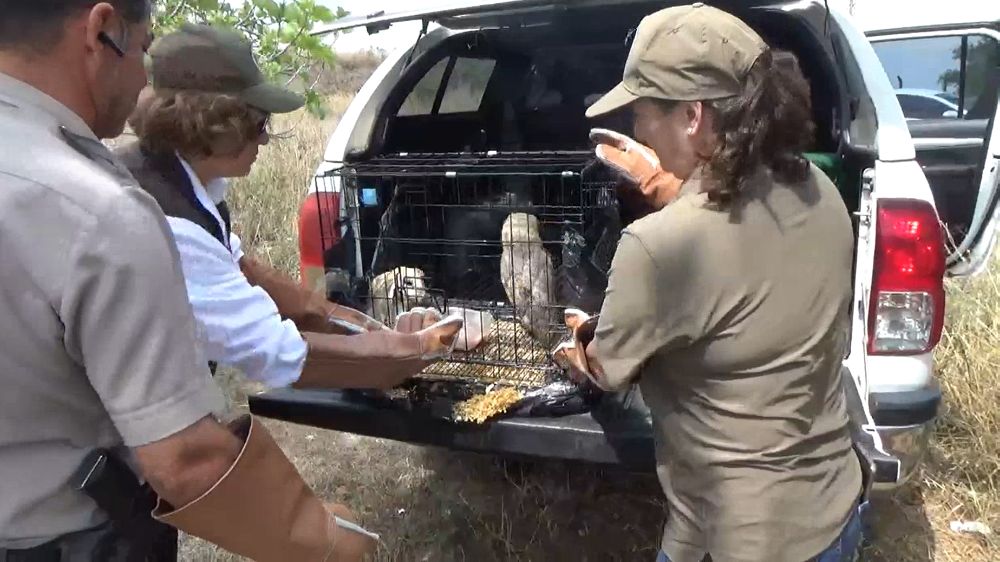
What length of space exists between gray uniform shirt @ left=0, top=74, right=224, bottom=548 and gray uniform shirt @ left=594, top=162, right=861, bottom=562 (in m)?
0.82

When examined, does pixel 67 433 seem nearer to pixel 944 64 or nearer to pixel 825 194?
pixel 825 194

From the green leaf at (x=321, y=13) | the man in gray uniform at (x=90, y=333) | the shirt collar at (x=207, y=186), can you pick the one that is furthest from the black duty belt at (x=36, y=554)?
the green leaf at (x=321, y=13)

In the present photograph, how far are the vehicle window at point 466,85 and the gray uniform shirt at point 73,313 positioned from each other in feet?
9.03

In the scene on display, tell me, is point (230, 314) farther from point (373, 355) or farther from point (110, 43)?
point (110, 43)

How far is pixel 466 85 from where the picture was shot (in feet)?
13.1

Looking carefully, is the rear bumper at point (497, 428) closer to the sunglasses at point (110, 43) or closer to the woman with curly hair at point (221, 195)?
the woman with curly hair at point (221, 195)

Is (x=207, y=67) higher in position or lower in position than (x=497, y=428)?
higher

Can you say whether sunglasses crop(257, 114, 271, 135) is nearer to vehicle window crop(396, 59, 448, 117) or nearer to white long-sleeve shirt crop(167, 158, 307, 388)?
white long-sleeve shirt crop(167, 158, 307, 388)

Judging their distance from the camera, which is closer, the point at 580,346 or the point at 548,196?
the point at 580,346

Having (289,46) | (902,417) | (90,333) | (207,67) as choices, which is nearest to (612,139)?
(207,67)

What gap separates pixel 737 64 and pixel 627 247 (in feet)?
1.31

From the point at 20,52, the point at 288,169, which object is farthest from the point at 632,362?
the point at 288,169

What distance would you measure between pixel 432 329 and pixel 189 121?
0.79 meters

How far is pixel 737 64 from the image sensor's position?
61.1 inches
